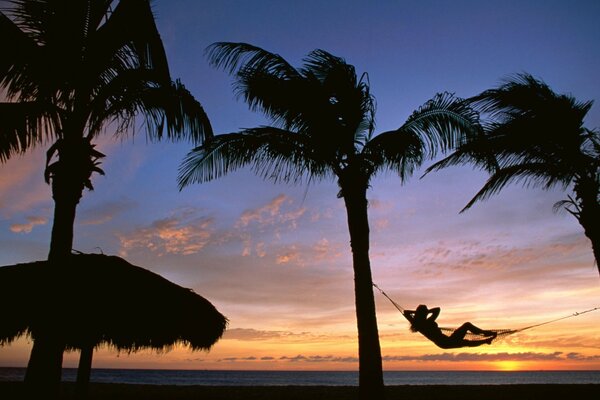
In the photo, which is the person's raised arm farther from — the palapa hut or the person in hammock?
the palapa hut

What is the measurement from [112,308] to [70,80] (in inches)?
163

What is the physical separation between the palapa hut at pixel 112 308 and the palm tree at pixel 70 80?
2587mm

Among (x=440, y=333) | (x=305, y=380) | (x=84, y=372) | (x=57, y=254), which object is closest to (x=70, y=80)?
(x=57, y=254)

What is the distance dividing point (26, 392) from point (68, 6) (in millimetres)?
4635

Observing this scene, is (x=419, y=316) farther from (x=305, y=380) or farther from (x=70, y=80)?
(x=305, y=380)

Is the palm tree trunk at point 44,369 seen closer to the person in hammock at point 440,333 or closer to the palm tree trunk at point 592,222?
the person in hammock at point 440,333

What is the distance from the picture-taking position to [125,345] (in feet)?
29.3

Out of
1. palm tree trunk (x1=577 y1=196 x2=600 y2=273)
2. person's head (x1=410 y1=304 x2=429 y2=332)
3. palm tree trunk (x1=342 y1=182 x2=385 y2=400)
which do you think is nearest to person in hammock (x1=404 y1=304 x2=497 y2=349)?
person's head (x1=410 y1=304 x2=429 y2=332)

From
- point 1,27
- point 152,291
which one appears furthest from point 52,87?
point 152,291

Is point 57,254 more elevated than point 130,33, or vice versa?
point 130,33

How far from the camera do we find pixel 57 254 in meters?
5.27

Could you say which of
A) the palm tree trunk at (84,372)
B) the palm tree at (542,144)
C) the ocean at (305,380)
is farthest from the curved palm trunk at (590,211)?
the ocean at (305,380)

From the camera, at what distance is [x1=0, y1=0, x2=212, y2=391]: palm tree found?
5594 mm

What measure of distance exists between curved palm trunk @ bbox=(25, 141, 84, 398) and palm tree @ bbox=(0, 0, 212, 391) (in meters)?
0.01
